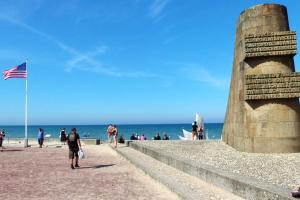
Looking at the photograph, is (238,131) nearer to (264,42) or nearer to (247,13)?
(264,42)

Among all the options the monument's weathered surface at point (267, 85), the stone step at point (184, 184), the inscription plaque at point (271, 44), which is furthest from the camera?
the inscription plaque at point (271, 44)

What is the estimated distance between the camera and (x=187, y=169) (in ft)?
38.1

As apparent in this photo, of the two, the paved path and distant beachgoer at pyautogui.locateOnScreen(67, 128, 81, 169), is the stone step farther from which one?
distant beachgoer at pyautogui.locateOnScreen(67, 128, 81, 169)

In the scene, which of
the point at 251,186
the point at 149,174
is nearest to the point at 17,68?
the point at 149,174

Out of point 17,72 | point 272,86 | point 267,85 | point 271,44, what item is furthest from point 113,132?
point 271,44

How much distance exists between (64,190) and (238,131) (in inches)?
331

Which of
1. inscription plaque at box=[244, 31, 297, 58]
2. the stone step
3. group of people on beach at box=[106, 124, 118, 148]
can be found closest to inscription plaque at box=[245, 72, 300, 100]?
inscription plaque at box=[244, 31, 297, 58]

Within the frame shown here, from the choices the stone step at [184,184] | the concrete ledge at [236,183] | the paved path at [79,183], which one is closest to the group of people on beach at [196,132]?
the paved path at [79,183]

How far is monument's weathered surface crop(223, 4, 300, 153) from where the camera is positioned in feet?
48.3

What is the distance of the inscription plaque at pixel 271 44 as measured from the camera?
15047 mm

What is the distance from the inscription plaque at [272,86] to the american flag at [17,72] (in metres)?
20.5

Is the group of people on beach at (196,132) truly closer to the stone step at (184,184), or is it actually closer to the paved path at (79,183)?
the paved path at (79,183)

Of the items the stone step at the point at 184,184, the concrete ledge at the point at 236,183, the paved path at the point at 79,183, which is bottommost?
the paved path at the point at 79,183

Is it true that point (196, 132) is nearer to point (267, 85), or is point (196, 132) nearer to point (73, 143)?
point (267, 85)
